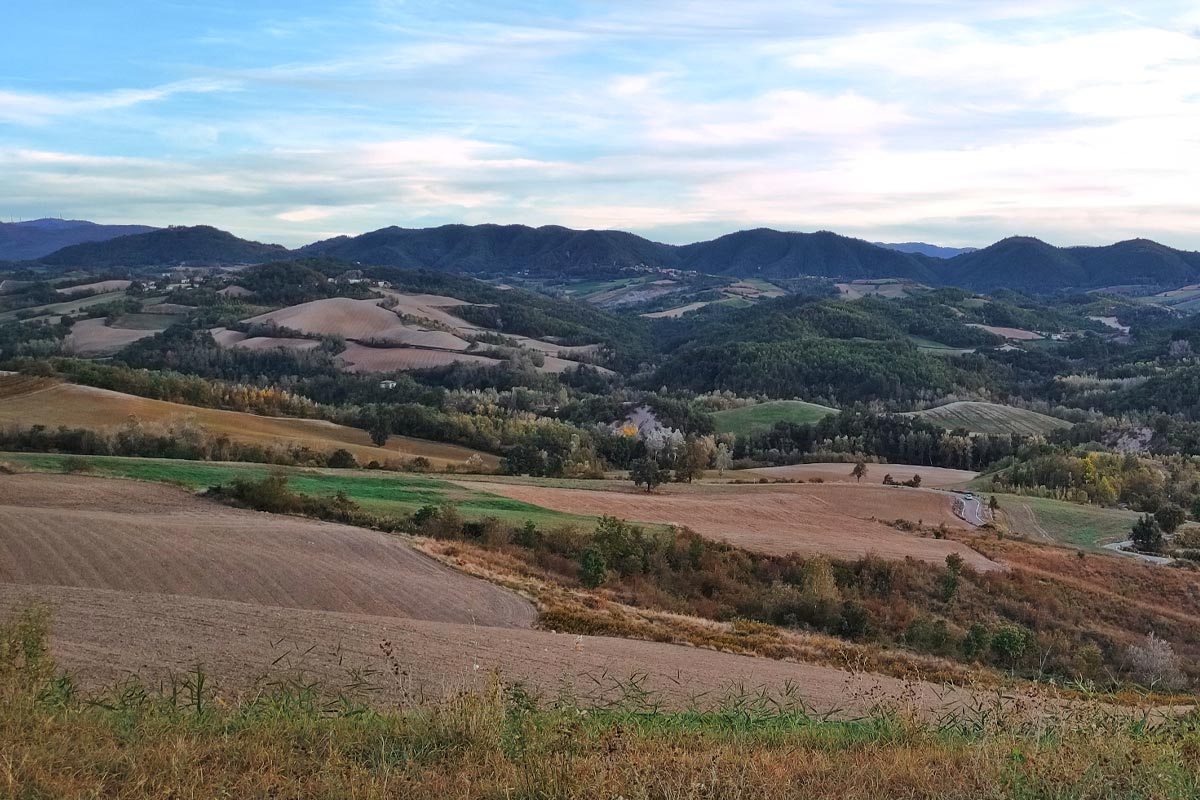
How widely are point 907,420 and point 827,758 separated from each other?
9880 centimetres

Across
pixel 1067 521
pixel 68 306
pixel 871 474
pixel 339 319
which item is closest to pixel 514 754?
pixel 1067 521

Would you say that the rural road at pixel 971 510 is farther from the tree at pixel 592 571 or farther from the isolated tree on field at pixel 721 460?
the tree at pixel 592 571

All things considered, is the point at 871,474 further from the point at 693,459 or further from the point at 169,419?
the point at 169,419

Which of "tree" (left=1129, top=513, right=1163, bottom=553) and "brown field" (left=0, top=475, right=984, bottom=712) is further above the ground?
"brown field" (left=0, top=475, right=984, bottom=712)

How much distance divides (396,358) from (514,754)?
139655mm

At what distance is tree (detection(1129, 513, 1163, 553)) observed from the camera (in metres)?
47.5

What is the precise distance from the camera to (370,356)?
5630 inches

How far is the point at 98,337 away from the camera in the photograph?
478ft

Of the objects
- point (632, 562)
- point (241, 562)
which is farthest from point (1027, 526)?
point (241, 562)

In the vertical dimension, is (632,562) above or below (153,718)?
below

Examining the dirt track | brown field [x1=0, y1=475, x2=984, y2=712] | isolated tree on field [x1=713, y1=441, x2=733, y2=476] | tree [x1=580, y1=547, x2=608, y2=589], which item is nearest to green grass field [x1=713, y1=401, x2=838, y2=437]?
isolated tree on field [x1=713, y1=441, x2=733, y2=476]

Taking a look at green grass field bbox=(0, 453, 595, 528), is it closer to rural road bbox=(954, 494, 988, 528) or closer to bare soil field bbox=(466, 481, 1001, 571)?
bare soil field bbox=(466, 481, 1001, 571)

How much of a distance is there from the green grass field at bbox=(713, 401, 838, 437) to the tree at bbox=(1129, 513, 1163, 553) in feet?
185

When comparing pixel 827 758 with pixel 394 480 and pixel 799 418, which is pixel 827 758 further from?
pixel 799 418
